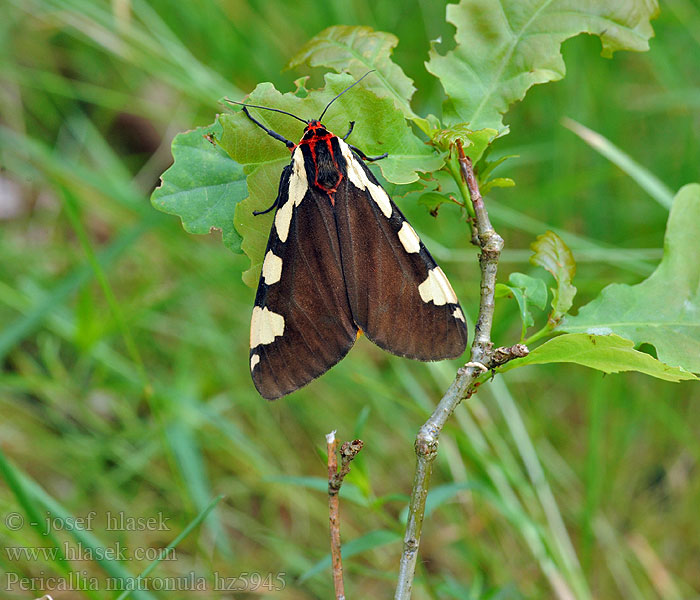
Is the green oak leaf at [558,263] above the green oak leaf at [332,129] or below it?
below

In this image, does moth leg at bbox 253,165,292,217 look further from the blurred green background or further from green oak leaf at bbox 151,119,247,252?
the blurred green background

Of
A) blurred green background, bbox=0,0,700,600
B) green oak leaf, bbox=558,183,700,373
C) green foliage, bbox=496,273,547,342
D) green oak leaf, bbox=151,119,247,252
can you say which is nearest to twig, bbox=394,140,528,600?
green foliage, bbox=496,273,547,342

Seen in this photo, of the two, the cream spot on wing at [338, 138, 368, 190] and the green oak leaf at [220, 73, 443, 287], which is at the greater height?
the cream spot on wing at [338, 138, 368, 190]

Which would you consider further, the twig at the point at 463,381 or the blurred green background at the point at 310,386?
the blurred green background at the point at 310,386

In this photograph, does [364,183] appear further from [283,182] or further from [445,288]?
[445,288]

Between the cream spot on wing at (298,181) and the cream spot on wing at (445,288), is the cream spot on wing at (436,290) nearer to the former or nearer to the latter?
the cream spot on wing at (445,288)

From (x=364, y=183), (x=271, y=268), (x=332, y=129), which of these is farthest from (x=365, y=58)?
(x=271, y=268)

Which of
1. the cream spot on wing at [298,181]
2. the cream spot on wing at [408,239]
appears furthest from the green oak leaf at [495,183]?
the cream spot on wing at [298,181]
